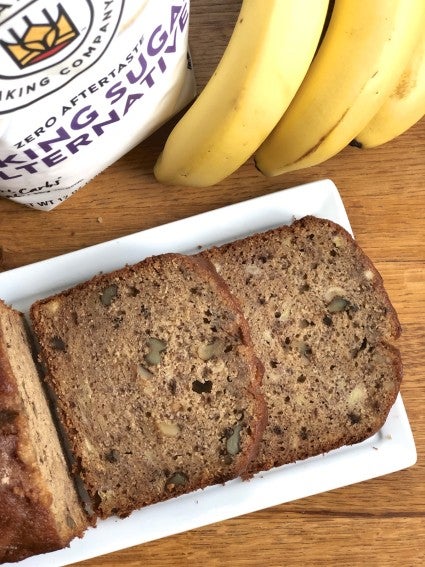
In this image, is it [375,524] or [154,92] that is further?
[375,524]

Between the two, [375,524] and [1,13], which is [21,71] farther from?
[375,524]

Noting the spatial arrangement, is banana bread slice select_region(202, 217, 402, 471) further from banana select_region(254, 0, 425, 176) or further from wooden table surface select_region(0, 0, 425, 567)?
banana select_region(254, 0, 425, 176)

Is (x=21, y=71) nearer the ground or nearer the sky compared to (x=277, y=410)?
nearer the sky

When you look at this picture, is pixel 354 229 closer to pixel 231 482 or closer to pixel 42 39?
pixel 231 482

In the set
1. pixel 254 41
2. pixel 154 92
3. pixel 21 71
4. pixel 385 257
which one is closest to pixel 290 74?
pixel 254 41

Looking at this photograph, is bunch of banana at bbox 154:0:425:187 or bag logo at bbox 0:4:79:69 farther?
bunch of banana at bbox 154:0:425:187

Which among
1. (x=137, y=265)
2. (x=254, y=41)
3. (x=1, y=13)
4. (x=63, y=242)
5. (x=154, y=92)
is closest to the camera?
(x=1, y=13)

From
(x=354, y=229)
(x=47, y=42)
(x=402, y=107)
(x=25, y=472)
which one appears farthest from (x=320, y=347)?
(x=47, y=42)

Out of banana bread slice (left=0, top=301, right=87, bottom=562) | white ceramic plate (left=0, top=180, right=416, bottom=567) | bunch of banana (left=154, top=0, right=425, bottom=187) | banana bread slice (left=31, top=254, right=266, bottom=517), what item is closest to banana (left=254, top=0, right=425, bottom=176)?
bunch of banana (left=154, top=0, right=425, bottom=187)
